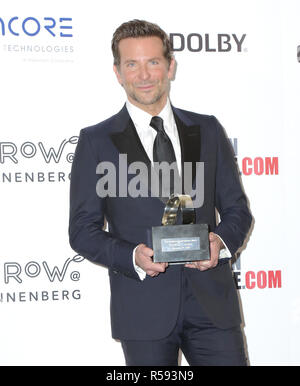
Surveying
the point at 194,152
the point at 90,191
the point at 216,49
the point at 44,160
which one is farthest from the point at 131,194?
the point at 216,49

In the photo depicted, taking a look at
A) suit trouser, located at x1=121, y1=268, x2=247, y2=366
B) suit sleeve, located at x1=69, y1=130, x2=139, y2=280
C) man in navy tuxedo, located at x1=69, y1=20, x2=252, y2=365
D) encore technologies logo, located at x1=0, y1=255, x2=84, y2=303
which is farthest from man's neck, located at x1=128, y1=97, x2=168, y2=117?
encore technologies logo, located at x1=0, y1=255, x2=84, y2=303

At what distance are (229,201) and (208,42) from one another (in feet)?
4.19

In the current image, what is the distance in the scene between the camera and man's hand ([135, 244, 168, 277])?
2.05 m

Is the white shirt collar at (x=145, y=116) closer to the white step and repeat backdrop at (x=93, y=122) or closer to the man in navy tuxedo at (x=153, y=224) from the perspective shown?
the man in navy tuxedo at (x=153, y=224)

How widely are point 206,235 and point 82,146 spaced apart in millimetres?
711

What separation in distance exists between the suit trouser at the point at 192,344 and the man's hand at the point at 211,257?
0.11 m

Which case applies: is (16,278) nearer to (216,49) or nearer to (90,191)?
(90,191)

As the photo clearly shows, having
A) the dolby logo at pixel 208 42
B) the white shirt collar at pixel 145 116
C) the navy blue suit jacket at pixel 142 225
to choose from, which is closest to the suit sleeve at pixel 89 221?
the navy blue suit jacket at pixel 142 225

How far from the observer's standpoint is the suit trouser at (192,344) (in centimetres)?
219

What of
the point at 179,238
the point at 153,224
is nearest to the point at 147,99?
the point at 153,224

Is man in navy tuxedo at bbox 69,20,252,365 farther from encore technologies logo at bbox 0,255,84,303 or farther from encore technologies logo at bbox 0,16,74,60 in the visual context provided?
encore technologies logo at bbox 0,255,84,303

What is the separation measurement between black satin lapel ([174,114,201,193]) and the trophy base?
1.03ft

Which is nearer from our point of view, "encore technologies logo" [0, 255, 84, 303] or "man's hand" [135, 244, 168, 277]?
"man's hand" [135, 244, 168, 277]

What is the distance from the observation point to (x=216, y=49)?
3.30m
